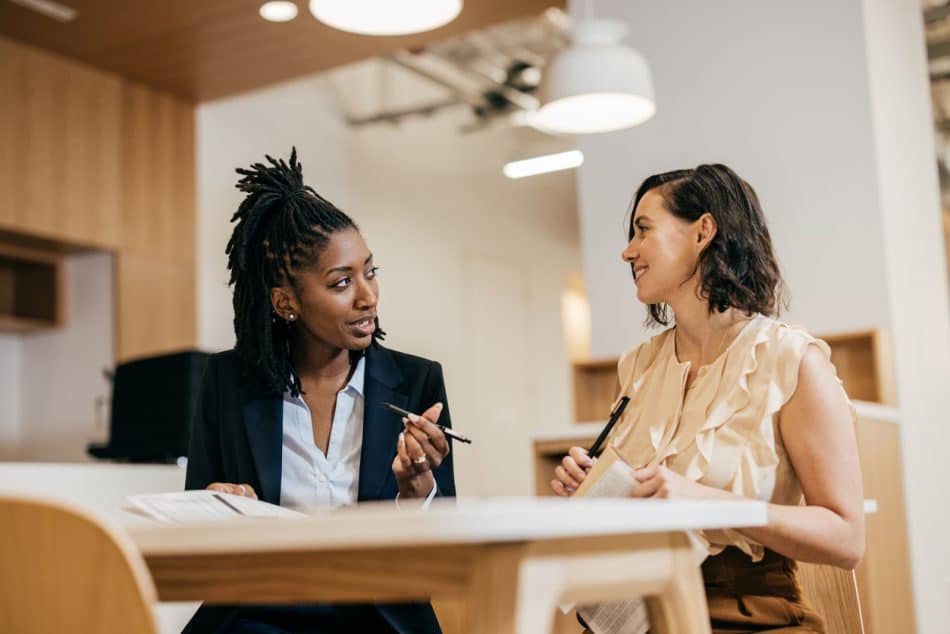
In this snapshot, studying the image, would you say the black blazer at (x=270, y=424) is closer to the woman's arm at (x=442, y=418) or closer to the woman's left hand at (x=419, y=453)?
the woman's arm at (x=442, y=418)

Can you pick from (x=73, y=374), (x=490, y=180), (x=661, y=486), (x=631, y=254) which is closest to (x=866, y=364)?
(x=631, y=254)

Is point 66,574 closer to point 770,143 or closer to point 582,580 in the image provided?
point 582,580

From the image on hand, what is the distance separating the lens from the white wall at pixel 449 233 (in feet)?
21.1

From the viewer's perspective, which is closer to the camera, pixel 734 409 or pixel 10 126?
pixel 734 409

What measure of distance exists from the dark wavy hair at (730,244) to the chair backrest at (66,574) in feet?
3.57

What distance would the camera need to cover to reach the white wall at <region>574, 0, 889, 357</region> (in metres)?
3.90

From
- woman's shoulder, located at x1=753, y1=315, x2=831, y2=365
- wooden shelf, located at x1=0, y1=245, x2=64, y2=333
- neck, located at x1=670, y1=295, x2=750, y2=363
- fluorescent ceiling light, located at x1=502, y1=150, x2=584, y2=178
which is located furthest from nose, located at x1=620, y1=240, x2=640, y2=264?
fluorescent ceiling light, located at x1=502, y1=150, x2=584, y2=178

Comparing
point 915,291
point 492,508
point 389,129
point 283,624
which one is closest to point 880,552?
point 915,291

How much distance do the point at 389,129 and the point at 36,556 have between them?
22.9ft

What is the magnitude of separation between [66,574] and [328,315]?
1.00 m

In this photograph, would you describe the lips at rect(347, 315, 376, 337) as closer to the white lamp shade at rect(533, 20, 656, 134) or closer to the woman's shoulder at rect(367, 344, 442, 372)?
the woman's shoulder at rect(367, 344, 442, 372)

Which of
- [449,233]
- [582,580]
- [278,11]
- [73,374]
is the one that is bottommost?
[582,580]

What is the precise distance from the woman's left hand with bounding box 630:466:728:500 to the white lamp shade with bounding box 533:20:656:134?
214 centimetres

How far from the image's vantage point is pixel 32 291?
229 inches
